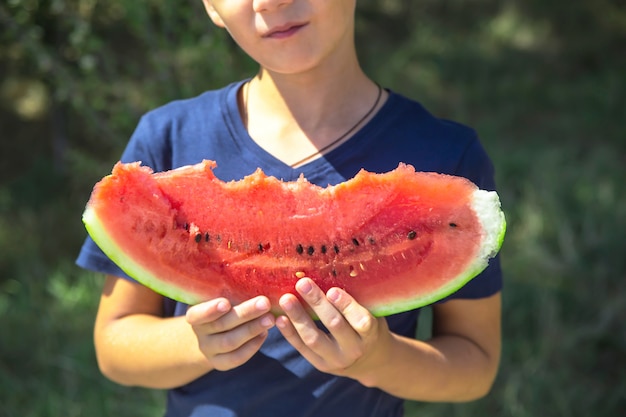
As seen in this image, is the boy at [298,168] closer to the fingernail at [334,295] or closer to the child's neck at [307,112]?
the child's neck at [307,112]

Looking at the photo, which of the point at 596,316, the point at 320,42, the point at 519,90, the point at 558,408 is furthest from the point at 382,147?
the point at 519,90

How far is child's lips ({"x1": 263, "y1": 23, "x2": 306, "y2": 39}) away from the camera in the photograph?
1.48 metres

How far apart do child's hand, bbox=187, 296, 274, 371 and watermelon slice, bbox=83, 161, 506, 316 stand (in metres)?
0.08

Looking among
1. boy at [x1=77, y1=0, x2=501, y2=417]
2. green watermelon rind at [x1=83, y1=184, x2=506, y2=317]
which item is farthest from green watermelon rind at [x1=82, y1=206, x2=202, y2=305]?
boy at [x1=77, y1=0, x2=501, y2=417]

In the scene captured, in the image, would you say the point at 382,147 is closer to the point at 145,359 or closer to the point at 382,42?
the point at 145,359

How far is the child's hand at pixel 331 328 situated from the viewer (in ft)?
4.20

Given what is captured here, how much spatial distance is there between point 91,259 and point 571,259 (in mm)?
2567

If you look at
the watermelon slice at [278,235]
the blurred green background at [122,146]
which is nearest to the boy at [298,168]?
the watermelon slice at [278,235]

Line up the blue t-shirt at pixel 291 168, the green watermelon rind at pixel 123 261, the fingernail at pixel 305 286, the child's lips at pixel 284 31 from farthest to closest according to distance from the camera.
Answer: the blue t-shirt at pixel 291 168, the child's lips at pixel 284 31, the green watermelon rind at pixel 123 261, the fingernail at pixel 305 286

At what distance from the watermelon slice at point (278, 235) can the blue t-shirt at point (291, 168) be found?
181mm

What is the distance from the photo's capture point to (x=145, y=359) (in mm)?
1634

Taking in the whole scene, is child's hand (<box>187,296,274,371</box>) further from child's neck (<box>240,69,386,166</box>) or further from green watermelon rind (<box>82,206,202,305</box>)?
child's neck (<box>240,69,386,166</box>)

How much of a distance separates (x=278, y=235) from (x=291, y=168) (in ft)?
0.68

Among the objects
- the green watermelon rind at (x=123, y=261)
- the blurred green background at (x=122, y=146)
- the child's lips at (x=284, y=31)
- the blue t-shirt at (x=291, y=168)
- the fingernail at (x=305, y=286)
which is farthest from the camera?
the blurred green background at (x=122, y=146)
